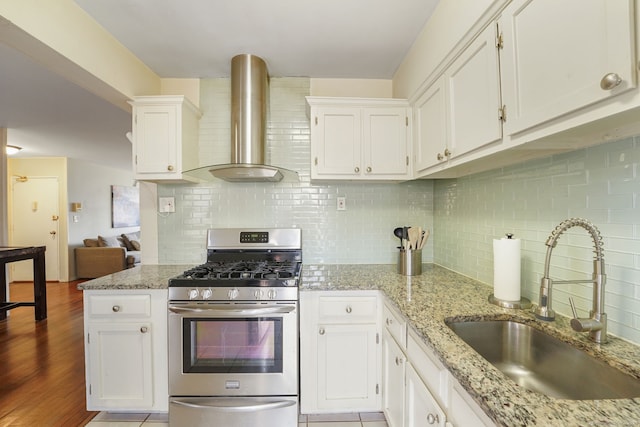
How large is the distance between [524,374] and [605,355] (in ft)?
1.16

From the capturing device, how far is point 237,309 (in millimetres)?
1752

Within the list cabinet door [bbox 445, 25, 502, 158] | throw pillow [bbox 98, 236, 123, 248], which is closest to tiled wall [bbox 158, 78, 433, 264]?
cabinet door [bbox 445, 25, 502, 158]

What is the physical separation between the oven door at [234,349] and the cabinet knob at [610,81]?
159 cm

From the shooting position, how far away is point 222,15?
1.74m

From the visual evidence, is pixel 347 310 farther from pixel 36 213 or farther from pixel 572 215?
pixel 36 213

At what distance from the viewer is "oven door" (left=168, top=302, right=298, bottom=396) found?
1755 millimetres

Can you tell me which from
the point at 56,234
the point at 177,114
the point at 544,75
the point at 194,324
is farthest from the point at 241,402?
the point at 56,234

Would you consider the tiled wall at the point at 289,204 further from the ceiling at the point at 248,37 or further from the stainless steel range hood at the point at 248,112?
the ceiling at the point at 248,37

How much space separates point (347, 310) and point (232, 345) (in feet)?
2.38

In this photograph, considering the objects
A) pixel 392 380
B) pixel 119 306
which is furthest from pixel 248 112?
pixel 392 380

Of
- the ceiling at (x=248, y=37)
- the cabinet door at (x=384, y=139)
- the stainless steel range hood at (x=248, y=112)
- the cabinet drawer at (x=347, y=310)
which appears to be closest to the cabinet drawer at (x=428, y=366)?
the cabinet drawer at (x=347, y=310)

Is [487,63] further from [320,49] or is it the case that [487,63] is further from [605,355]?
[320,49]

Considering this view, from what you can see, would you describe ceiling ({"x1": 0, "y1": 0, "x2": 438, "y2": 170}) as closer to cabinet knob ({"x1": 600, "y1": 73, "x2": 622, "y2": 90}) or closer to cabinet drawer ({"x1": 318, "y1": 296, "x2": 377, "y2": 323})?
cabinet knob ({"x1": 600, "y1": 73, "x2": 622, "y2": 90})

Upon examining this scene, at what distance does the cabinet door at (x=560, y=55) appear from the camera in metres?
0.70
